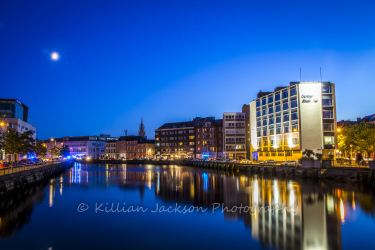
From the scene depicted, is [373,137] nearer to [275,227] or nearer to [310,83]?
[310,83]

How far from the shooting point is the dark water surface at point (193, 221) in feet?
59.3

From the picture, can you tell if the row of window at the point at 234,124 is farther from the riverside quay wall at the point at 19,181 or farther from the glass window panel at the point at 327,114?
the riverside quay wall at the point at 19,181

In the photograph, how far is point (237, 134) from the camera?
116 metres

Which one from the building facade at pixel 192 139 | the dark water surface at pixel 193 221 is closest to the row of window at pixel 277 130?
the building facade at pixel 192 139

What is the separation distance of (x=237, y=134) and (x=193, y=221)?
94.6 meters

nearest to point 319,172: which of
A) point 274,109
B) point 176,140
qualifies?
point 274,109

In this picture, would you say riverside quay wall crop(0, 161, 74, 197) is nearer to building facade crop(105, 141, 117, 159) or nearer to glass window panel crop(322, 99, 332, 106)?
glass window panel crop(322, 99, 332, 106)

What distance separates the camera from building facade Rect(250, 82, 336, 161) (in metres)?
77.8

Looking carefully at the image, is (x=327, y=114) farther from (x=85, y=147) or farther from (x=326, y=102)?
(x=85, y=147)

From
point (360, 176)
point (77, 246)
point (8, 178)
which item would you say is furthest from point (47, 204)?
point (360, 176)

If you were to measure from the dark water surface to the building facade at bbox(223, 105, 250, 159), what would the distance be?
80.3 m

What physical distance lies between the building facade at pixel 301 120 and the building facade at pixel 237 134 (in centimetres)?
2327

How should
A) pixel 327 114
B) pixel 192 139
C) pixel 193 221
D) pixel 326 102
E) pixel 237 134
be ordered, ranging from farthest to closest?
1. pixel 192 139
2. pixel 237 134
3. pixel 326 102
4. pixel 327 114
5. pixel 193 221

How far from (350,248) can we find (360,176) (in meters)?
29.0
